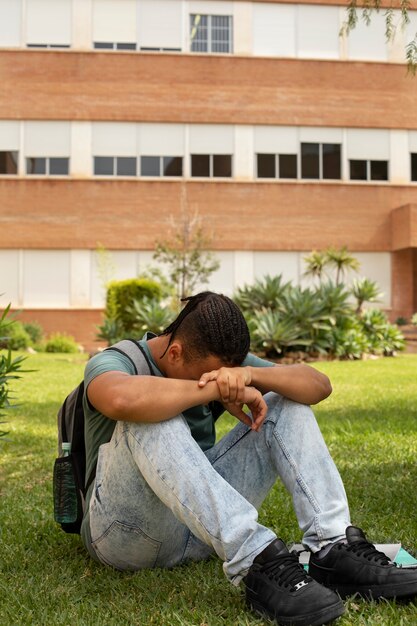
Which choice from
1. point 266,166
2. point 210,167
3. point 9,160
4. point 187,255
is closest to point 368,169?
point 266,166

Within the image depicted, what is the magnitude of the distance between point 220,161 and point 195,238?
4025 mm

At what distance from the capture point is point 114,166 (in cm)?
2722

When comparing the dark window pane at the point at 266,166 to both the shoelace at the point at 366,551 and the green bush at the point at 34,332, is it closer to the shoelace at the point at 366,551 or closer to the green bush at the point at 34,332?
the green bush at the point at 34,332

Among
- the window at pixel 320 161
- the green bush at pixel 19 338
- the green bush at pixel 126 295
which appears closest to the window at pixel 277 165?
the window at pixel 320 161

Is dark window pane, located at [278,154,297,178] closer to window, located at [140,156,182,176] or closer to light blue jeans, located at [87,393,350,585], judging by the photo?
window, located at [140,156,182,176]

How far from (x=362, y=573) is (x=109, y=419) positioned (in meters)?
1.11

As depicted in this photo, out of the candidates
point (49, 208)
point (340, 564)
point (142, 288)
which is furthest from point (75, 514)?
point (49, 208)

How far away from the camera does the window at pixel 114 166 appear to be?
27156 millimetres

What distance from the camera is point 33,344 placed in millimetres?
22734

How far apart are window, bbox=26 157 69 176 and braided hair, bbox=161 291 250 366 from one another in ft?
81.5

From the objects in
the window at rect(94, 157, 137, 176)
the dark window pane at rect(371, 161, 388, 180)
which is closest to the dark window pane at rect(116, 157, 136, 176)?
the window at rect(94, 157, 137, 176)

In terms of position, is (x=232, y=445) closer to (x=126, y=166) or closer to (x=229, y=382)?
(x=229, y=382)

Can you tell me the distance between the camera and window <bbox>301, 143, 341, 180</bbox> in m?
28.0

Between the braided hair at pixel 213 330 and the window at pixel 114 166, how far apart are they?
80.9 feet
